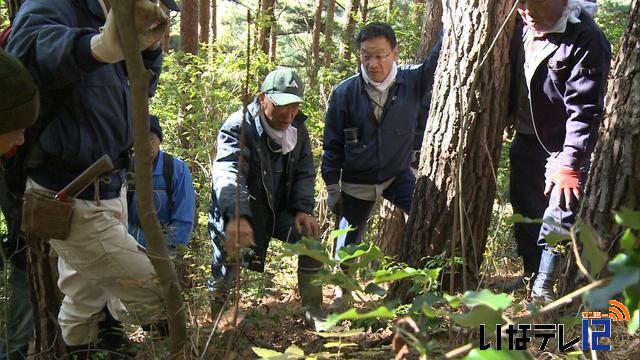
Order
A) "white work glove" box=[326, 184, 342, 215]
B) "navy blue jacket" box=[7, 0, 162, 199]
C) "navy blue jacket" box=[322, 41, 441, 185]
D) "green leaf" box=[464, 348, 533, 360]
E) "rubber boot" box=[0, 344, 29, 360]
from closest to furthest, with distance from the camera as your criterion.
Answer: "green leaf" box=[464, 348, 533, 360] < "navy blue jacket" box=[7, 0, 162, 199] < "rubber boot" box=[0, 344, 29, 360] < "navy blue jacket" box=[322, 41, 441, 185] < "white work glove" box=[326, 184, 342, 215]

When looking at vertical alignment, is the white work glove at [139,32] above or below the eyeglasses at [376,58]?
below

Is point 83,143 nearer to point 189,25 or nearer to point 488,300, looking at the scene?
point 488,300

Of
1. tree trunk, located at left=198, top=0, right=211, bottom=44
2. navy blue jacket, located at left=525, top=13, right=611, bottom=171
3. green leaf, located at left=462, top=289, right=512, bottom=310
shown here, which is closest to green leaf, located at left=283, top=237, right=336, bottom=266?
green leaf, located at left=462, top=289, right=512, bottom=310

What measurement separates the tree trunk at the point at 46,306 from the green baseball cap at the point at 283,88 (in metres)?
1.71

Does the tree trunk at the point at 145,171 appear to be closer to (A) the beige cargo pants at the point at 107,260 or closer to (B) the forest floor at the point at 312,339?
(B) the forest floor at the point at 312,339

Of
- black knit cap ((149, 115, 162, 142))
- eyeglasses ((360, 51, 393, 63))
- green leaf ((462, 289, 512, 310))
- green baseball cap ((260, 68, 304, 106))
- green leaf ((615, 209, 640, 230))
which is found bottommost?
green leaf ((462, 289, 512, 310))

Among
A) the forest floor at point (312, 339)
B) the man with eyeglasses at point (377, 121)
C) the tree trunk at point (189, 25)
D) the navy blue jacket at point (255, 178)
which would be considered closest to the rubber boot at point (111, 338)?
the forest floor at point (312, 339)

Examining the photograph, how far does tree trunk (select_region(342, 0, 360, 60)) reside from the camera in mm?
9850

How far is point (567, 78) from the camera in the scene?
356 cm

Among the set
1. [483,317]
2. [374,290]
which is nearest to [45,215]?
[374,290]

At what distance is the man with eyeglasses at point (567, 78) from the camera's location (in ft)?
11.2

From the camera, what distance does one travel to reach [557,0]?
3.42 metres

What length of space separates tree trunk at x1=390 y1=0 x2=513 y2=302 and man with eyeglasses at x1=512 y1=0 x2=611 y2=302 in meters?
0.19

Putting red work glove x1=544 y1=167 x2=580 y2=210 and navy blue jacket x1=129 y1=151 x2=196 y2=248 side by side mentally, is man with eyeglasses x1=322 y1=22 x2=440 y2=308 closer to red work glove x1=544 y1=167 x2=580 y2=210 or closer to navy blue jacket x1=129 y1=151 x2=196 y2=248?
navy blue jacket x1=129 y1=151 x2=196 y2=248
